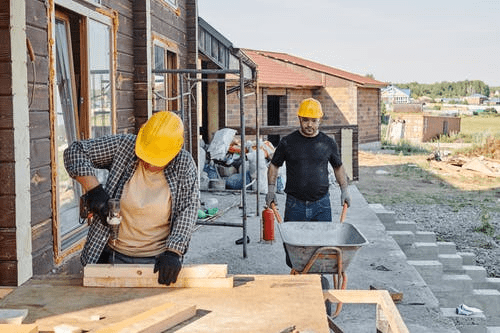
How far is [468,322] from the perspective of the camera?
6008 mm

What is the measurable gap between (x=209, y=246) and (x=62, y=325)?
5.79 meters

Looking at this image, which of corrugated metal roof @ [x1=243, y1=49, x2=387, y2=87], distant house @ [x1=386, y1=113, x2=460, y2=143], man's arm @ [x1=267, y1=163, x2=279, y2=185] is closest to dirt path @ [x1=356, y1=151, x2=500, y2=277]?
corrugated metal roof @ [x1=243, y1=49, x2=387, y2=87]

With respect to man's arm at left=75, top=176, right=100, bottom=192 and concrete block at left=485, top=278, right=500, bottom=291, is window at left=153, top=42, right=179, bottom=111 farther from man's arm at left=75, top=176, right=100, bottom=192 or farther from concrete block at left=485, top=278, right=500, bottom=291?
man's arm at left=75, top=176, right=100, bottom=192

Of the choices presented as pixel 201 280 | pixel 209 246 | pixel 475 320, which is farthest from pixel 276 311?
pixel 209 246

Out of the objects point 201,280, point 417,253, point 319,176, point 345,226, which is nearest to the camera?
point 201,280

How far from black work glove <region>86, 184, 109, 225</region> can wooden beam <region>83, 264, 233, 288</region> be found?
45cm

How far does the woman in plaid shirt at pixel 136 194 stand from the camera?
11.5 ft

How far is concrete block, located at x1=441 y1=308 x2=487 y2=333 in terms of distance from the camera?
5.82m

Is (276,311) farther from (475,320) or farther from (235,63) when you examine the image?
(235,63)

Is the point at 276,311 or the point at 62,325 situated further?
the point at 276,311

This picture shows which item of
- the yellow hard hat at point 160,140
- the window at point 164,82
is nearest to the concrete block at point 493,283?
the window at point 164,82

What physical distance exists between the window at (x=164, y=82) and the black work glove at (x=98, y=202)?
516 cm

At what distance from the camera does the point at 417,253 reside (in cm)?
867

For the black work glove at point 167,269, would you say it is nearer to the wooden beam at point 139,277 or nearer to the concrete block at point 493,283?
the wooden beam at point 139,277
